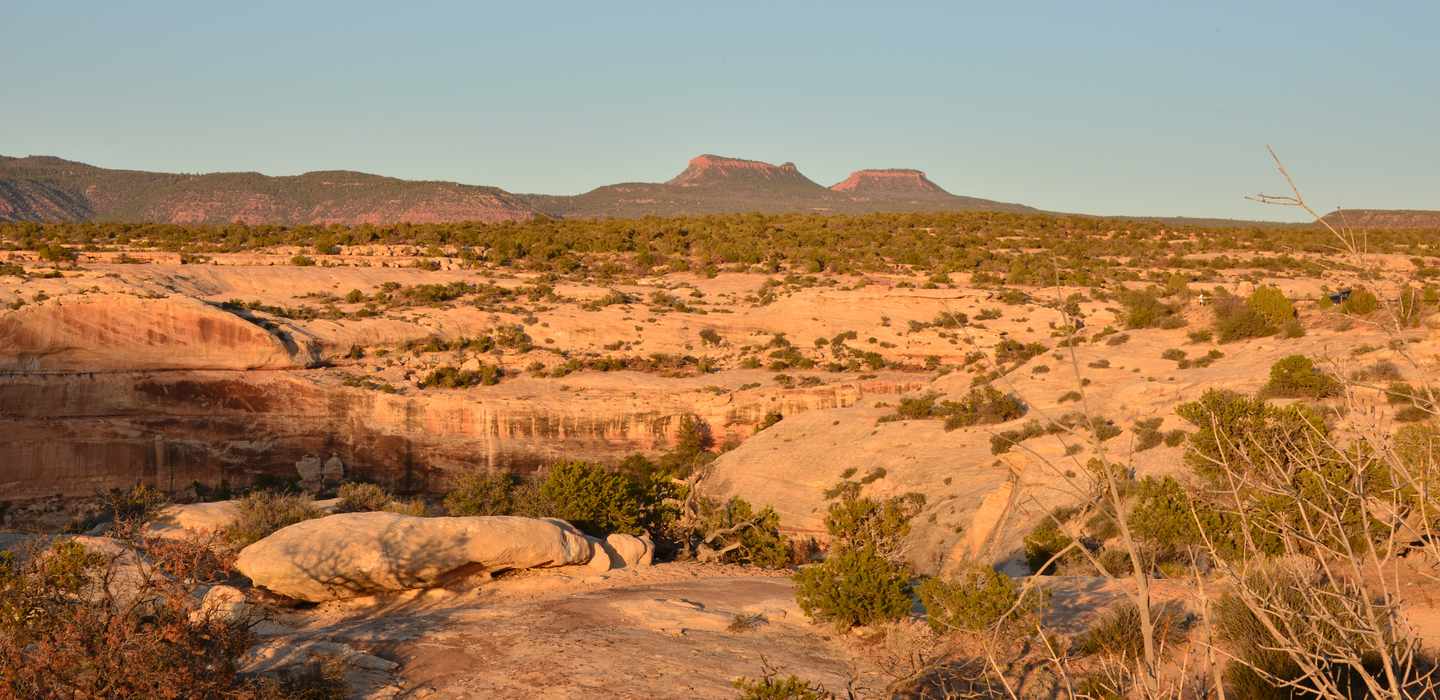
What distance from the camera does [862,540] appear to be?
16562mm

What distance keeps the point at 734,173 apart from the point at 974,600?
128m

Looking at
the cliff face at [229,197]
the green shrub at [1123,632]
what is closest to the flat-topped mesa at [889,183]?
the cliff face at [229,197]

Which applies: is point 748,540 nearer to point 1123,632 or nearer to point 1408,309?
point 1123,632

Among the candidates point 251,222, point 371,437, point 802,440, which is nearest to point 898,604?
point 802,440

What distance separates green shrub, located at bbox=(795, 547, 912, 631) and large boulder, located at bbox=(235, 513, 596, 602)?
13.7 ft

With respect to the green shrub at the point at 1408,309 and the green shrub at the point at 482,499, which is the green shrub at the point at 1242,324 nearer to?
the green shrub at the point at 1408,309

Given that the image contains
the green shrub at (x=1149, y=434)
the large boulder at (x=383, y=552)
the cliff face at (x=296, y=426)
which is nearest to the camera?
the large boulder at (x=383, y=552)

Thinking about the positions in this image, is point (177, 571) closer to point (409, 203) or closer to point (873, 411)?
point (873, 411)

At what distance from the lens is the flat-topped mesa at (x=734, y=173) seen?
135500 mm

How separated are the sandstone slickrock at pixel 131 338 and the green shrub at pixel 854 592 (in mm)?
22734

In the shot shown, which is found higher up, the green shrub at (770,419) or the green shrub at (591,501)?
the green shrub at (591,501)

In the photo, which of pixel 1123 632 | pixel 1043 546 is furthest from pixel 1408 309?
pixel 1043 546

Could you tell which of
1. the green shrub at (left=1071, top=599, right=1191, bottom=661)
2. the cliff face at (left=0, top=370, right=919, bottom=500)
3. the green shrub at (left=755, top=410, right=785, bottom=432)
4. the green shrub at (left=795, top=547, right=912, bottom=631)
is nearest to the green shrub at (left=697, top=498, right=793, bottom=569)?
the green shrub at (left=795, top=547, right=912, bottom=631)

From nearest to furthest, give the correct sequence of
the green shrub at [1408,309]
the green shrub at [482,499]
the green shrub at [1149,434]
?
the green shrub at [1408,309]
the green shrub at [482,499]
the green shrub at [1149,434]
